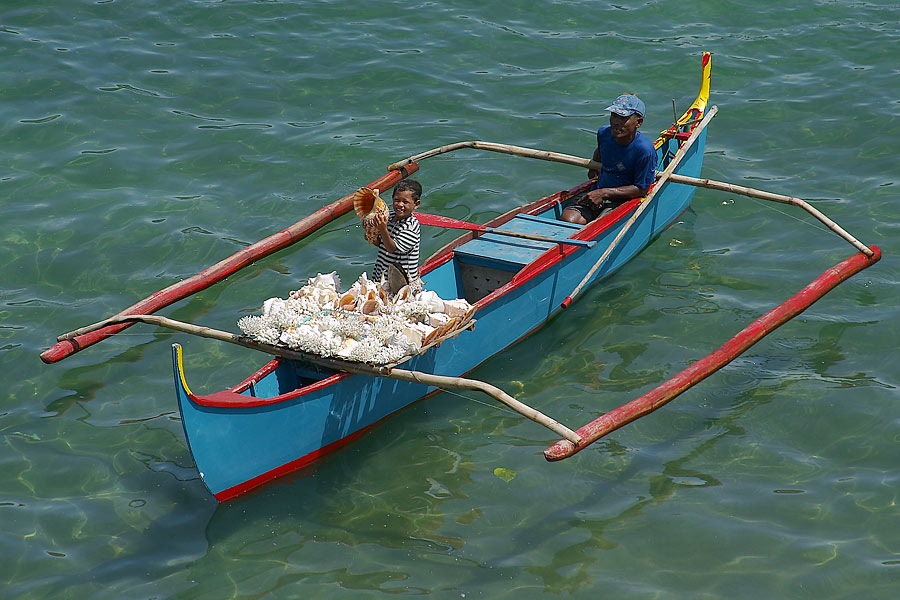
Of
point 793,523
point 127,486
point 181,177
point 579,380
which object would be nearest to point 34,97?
point 181,177

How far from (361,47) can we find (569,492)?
881cm

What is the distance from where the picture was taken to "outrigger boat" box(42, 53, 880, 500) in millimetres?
6285

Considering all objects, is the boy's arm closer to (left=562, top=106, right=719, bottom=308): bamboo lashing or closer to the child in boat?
the child in boat

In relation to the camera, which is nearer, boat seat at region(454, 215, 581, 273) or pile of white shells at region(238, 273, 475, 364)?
pile of white shells at region(238, 273, 475, 364)

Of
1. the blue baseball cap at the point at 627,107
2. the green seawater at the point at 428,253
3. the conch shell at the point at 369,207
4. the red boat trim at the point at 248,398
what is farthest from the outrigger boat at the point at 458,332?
the conch shell at the point at 369,207

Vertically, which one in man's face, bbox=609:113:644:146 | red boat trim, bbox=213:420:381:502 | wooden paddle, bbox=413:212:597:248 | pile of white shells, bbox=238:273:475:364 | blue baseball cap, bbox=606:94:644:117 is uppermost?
blue baseball cap, bbox=606:94:644:117

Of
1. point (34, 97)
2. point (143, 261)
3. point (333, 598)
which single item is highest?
point (34, 97)

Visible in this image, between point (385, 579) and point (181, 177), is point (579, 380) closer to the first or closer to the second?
point (385, 579)

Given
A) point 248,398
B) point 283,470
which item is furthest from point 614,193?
point 248,398

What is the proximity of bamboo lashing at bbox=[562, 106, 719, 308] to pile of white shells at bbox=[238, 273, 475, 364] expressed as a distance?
132 centimetres

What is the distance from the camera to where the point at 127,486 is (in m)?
6.82

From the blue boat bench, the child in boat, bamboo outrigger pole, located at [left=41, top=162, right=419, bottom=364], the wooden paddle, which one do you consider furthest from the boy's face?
bamboo outrigger pole, located at [left=41, top=162, right=419, bottom=364]

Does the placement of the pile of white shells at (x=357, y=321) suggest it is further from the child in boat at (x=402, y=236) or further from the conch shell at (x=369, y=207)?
the conch shell at (x=369, y=207)

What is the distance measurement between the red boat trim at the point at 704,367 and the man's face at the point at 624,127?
6.99ft
